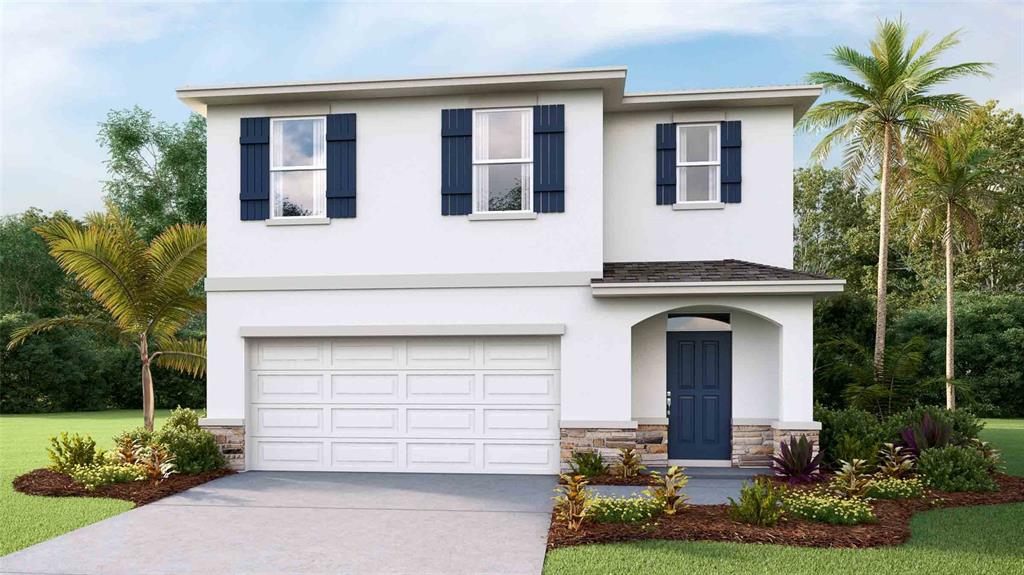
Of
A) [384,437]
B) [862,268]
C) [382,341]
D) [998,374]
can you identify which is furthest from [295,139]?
[862,268]

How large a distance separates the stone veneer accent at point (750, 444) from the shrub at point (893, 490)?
219 cm

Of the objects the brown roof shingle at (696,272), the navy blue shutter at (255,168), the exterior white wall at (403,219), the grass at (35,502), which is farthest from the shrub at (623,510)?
the navy blue shutter at (255,168)

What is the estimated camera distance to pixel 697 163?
12758mm

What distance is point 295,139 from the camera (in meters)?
12.5

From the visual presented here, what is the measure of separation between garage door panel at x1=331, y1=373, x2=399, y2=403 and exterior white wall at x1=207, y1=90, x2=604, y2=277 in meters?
1.64

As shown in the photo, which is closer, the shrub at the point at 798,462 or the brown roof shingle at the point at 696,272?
the shrub at the point at 798,462

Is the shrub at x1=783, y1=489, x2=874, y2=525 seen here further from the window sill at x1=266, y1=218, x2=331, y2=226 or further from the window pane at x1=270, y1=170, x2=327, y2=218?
the window pane at x1=270, y1=170, x2=327, y2=218

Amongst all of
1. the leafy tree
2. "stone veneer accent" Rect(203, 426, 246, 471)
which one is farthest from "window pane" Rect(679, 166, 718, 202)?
the leafy tree

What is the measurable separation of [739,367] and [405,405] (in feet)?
17.3

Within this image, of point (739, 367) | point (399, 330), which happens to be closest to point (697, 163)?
point (739, 367)

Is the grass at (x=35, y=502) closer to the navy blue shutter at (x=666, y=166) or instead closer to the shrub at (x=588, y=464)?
the shrub at (x=588, y=464)

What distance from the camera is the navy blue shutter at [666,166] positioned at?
1274cm

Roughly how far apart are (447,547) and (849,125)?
1479 centimetres

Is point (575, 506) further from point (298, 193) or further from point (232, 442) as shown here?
point (298, 193)
